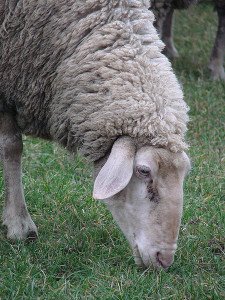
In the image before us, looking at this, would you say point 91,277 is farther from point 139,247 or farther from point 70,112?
point 70,112

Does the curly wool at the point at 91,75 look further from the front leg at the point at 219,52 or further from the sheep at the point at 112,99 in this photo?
the front leg at the point at 219,52

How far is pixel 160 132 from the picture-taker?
12.8ft

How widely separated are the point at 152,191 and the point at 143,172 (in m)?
0.10

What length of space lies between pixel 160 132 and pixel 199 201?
4.57ft

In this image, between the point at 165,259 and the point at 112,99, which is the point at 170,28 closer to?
the point at 112,99

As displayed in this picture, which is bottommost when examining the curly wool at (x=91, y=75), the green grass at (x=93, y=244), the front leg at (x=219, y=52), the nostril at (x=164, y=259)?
the front leg at (x=219, y=52)

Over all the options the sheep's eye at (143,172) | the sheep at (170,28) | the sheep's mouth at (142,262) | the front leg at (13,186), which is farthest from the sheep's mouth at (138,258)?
the sheep at (170,28)

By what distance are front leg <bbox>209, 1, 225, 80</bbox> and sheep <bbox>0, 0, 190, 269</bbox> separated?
437 cm

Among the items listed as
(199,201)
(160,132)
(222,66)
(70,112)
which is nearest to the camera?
(160,132)

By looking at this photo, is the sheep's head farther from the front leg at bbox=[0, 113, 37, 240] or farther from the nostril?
the front leg at bbox=[0, 113, 37, 240]

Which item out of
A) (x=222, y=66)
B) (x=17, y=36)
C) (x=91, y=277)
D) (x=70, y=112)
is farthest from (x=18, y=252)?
(x=222, y=66)

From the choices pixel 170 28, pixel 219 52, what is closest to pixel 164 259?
pixel 219 52

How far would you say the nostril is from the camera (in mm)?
3975

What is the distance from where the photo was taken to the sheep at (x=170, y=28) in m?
7.73
